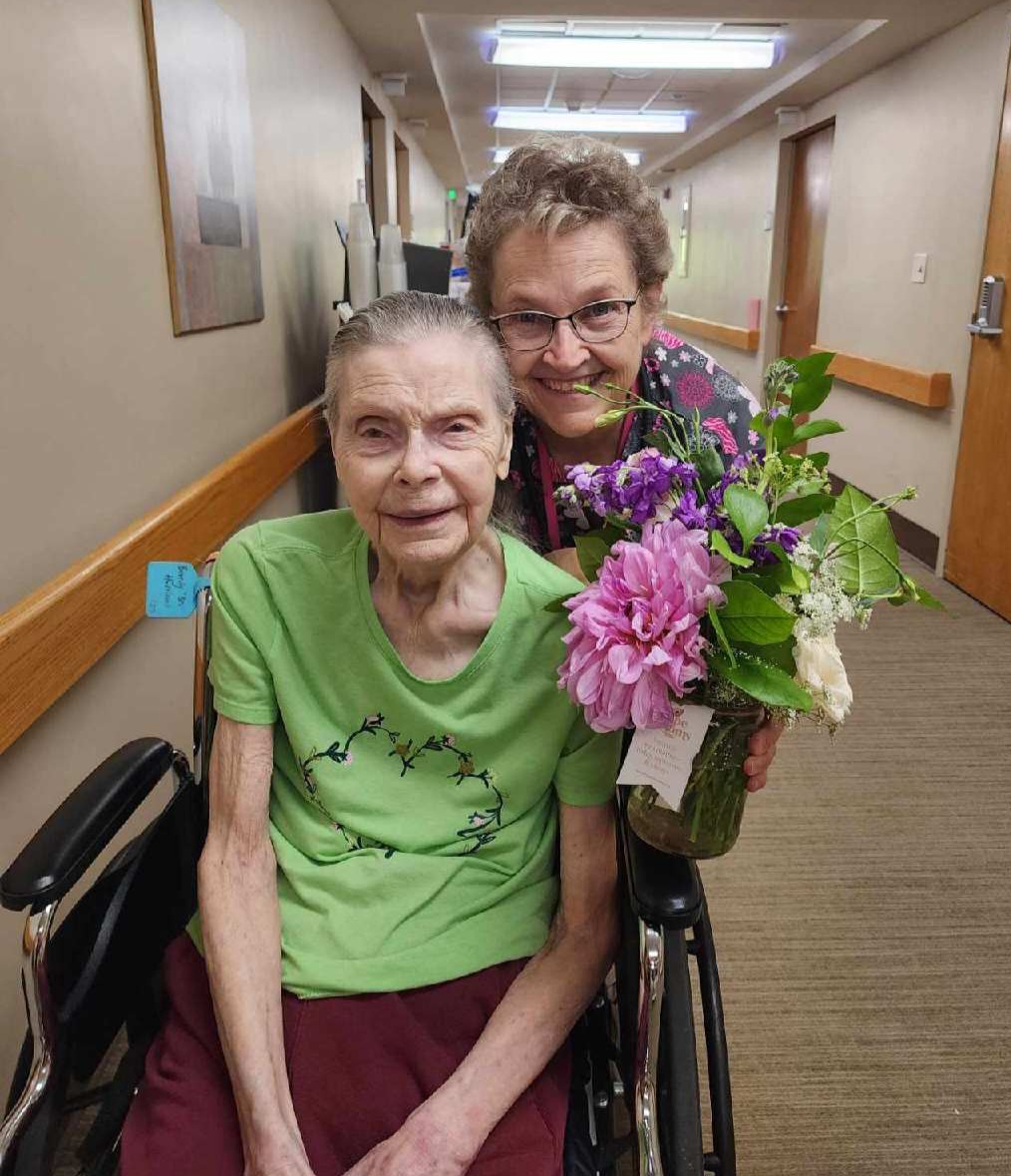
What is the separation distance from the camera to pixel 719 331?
8.98 m

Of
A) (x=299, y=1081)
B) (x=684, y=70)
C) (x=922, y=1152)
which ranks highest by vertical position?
(x=684, y=70)

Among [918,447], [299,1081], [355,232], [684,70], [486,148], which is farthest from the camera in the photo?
[486,148]

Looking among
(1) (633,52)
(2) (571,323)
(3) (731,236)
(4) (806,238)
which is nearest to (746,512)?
(2) (571,323)

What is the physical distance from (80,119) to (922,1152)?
2259 millimetres

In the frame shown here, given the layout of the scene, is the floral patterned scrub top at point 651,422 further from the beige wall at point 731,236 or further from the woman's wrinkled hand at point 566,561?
the beige wall at point 731,236

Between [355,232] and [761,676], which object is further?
[355,232]

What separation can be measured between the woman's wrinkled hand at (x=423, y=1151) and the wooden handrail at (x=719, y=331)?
6.18 m

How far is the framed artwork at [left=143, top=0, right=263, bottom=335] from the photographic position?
204 centimetres

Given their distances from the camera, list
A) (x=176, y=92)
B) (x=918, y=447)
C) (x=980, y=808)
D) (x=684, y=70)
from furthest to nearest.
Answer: (x=684, y=70), (x=918, y=447), (x=980, y=808), (x=176, y=92)

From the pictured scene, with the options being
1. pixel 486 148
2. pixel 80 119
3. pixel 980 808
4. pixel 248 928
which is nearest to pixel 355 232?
pixel 80 119

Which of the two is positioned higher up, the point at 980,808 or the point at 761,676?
A: the point at 761,676

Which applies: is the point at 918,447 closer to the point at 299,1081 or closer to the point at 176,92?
the point at 176,92

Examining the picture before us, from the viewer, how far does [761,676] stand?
0.92 m

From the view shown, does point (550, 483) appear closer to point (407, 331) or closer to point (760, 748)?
point (407, 331)
